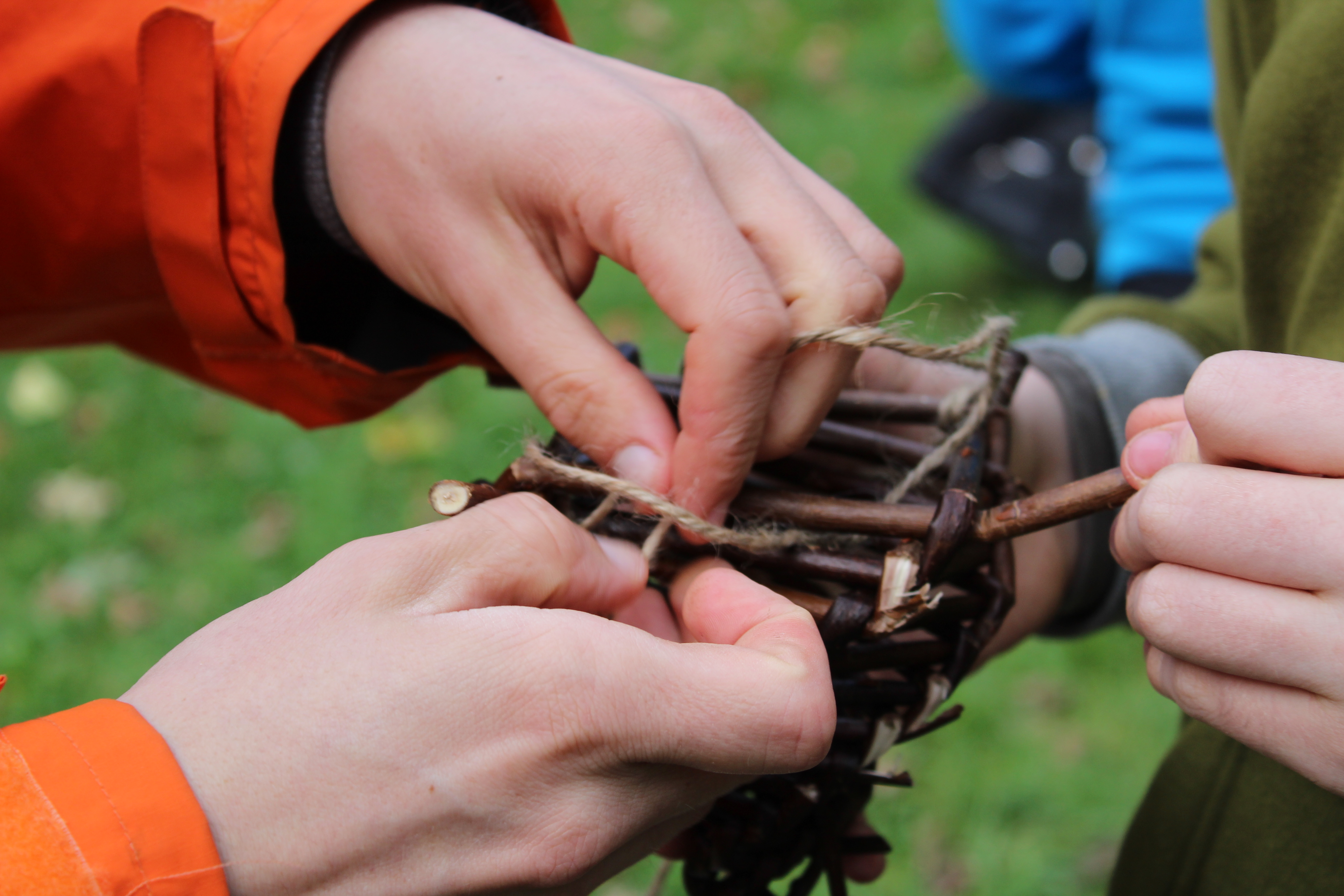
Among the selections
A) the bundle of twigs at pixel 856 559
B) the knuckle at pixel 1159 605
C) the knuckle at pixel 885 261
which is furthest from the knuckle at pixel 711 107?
the knuckle at pixel 1159 605

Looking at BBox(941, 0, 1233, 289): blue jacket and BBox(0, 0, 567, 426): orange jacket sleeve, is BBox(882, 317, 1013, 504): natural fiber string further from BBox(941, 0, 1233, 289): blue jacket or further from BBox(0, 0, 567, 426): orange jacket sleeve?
BBox(941, 0, 1233, 289): blue jacket

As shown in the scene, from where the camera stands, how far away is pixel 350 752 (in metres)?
0.59

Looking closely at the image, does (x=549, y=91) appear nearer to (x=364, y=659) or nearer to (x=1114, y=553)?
(x=364, y=659)

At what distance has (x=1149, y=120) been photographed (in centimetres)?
205

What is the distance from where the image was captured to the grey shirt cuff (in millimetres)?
1161

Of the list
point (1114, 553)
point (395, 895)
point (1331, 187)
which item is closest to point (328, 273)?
point (395, 895)

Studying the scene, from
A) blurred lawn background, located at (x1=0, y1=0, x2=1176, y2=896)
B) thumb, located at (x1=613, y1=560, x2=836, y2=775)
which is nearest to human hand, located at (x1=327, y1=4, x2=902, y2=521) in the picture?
thumb, located at (x1=613, y1=560, x2=836, y2=775)

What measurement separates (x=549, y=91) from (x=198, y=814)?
62cm

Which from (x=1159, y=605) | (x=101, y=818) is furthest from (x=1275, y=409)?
(x=101, y=818)

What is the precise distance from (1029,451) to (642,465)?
0.57m

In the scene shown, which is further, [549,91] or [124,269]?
[124,269]

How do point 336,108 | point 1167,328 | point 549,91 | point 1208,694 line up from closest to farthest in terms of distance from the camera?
point 1208,694
point 549,91
point 336,108
point 1167,328

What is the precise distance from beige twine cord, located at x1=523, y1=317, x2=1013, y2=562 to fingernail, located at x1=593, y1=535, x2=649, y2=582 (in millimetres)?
11

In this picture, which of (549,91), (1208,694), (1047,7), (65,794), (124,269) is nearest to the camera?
(65,794)
